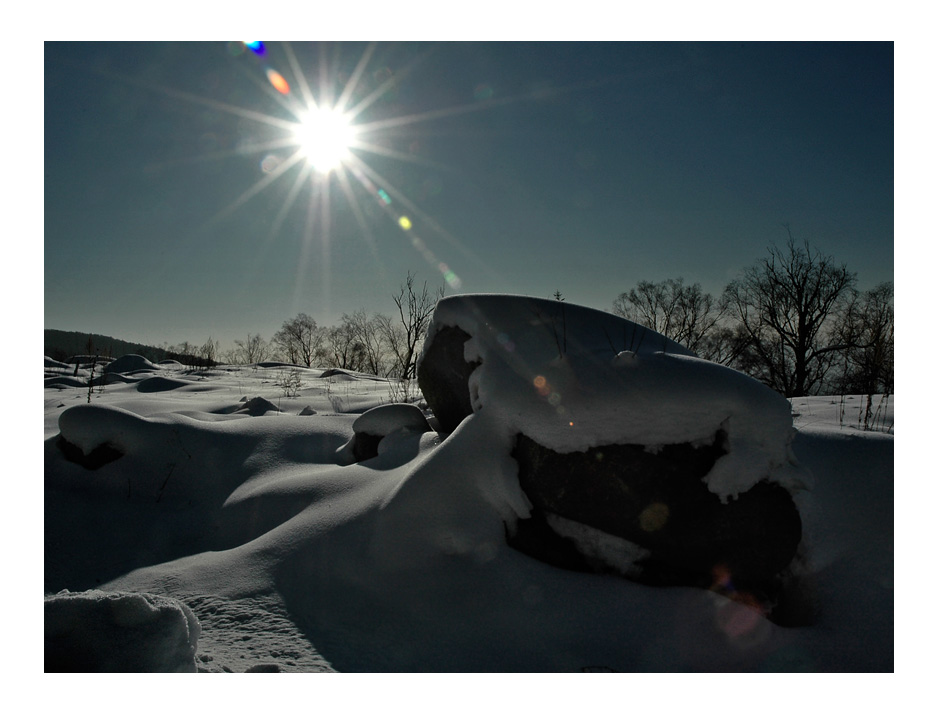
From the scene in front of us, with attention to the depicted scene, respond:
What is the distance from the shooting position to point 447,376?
11.1 feet

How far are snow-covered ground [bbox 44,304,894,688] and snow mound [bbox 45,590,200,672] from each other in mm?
35

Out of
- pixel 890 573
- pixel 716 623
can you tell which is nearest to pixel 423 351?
pixel 716 623

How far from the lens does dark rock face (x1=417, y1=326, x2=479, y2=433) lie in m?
3.21

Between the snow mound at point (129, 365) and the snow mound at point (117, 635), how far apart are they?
9282 millimetres

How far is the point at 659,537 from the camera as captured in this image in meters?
2.14

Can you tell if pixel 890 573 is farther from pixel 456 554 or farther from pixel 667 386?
pixel 456 554

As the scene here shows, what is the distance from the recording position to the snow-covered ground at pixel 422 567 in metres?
1.80

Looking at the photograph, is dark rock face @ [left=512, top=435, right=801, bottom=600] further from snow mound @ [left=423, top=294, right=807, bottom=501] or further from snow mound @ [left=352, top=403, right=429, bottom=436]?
snow mound @ [left=352, top=403, right=429, bottom=436]

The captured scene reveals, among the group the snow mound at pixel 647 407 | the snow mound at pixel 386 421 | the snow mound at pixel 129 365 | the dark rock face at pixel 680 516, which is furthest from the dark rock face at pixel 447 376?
the snow mound at pixel 129 365

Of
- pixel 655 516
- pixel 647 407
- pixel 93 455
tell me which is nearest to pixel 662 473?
pixel 655 516

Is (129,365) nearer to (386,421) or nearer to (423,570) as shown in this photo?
(386,421)

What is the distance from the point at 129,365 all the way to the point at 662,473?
10844 millimetres

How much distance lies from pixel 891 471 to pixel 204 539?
4035 millimetres

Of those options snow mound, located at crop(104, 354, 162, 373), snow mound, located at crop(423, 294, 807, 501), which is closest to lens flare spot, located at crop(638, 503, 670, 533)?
snow mound, located at crop(423, 294, 807, 501)
